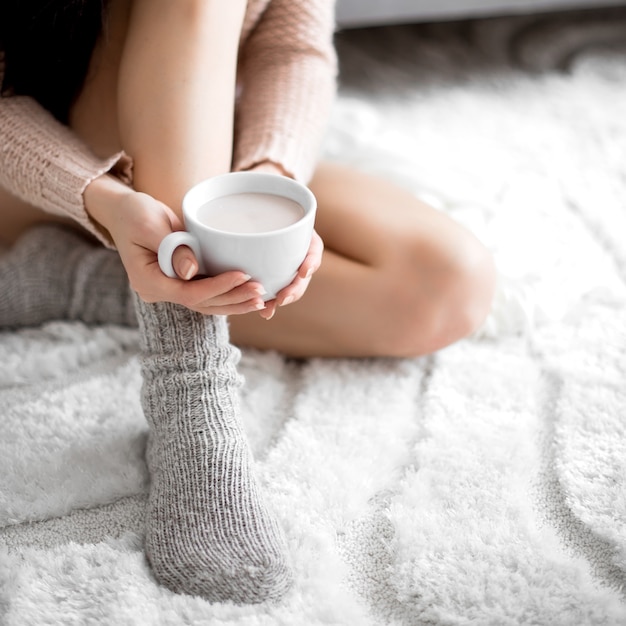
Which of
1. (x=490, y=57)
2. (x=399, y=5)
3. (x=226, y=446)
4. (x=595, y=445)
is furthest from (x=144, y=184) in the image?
(x=490, y=57)

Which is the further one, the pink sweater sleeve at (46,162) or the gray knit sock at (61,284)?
the gray knit sock at (61,284)

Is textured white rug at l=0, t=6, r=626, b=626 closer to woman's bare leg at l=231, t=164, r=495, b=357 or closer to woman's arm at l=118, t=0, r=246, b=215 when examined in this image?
woman's bare leg at l=231, t=164, r=495, b=357

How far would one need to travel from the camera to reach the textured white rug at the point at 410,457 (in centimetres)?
60

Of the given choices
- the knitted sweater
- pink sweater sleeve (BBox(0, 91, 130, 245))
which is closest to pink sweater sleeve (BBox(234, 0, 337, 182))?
the knitted sweater

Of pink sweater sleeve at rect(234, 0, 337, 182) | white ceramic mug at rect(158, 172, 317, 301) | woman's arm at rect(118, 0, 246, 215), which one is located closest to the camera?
white ceramic mug at rect(158, 172, 317, 301)

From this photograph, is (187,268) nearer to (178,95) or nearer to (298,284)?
(298,284)

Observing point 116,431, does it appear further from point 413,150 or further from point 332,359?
point 413,150

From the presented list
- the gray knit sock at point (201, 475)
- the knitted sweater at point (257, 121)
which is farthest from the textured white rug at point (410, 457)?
the knitted sweater at point (257, 121)

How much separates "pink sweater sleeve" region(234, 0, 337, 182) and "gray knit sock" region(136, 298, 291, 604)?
0.68 ft

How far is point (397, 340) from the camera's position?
812 mm

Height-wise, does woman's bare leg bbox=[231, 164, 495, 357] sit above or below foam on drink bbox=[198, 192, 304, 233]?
below

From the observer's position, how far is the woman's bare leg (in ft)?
2.57

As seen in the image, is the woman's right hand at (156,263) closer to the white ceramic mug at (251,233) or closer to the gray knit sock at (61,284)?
the white ceramic mug at (251,233)

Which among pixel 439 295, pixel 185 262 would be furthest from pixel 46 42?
pixel 439 295
